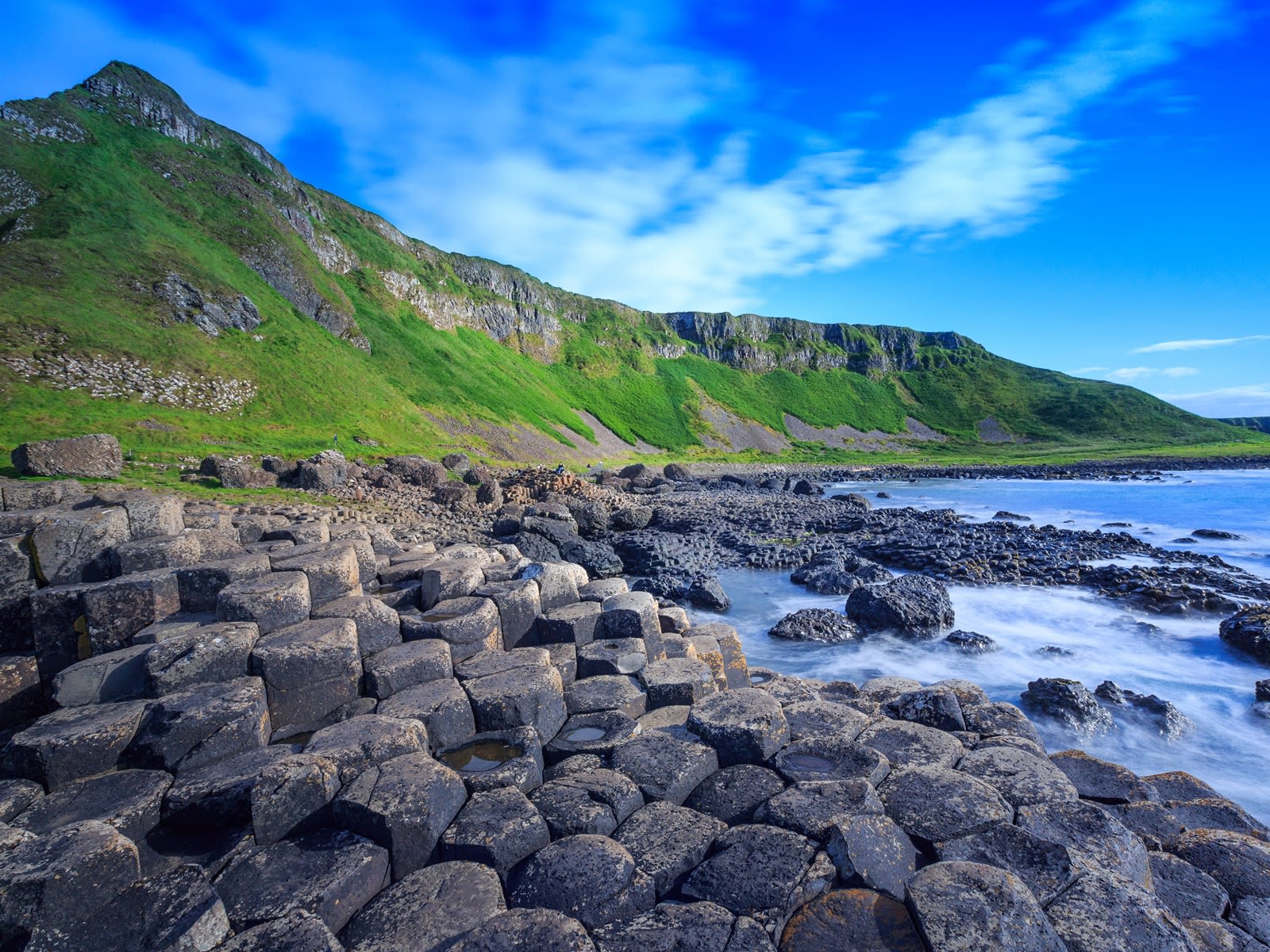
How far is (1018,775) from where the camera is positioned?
5.13 m

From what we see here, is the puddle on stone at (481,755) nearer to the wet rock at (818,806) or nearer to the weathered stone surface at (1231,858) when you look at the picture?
the wet rock at (818,806)

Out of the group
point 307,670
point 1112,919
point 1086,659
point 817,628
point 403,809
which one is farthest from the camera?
point 817,628

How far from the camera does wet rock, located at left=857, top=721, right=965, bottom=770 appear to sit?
544 centimetres

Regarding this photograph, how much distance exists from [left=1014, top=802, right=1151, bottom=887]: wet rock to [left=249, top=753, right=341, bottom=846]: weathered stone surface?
515cm

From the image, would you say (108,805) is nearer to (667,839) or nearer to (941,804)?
(667,839)

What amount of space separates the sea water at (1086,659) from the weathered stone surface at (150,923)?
10175 mm

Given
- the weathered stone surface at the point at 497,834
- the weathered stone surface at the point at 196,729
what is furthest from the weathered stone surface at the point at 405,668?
the weathered stone surface at the point at 497,834

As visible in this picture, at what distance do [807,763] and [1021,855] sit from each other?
1.70 meters

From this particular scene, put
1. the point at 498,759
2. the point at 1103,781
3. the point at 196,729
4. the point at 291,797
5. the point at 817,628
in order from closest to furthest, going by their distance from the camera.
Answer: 1. the point at 291,797
2. the point at 196,729
3. the point at 498,759
4. the point at 1103,781
5. the point at 817,628

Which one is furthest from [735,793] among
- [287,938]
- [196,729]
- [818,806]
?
[196,729]

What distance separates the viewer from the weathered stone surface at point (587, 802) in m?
4.28

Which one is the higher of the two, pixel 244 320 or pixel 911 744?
pixel 244 320

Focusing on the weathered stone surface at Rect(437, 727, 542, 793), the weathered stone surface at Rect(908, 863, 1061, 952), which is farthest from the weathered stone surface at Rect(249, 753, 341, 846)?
the weathered stone surface at Rect(908, 863, 1061, 952)

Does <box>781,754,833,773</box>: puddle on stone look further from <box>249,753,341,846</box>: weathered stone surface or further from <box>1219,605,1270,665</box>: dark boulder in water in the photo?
<box>1219,605,1270,665</box>: dark boulder in water
